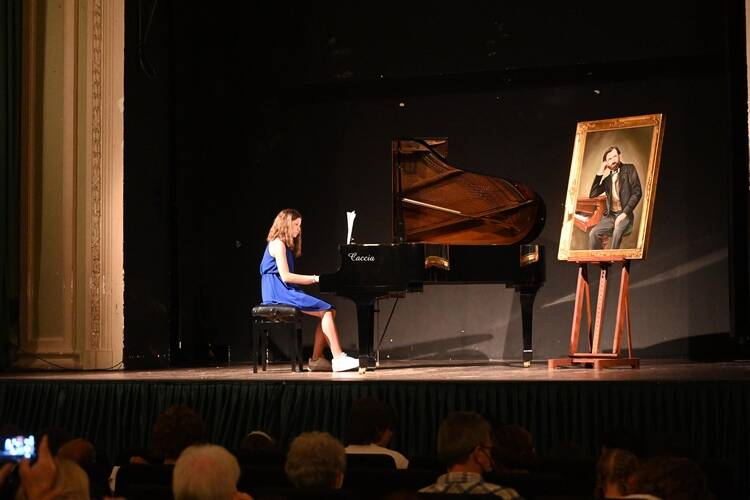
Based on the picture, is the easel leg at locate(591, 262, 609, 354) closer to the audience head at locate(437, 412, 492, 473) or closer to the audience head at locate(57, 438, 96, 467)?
the audience head at locate(437, 412, 492, 473)

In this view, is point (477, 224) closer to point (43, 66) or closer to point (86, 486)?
point (43, 66)

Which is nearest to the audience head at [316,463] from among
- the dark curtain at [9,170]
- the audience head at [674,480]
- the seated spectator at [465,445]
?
the seated spectator at [465,445]

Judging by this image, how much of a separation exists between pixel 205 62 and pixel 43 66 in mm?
1655

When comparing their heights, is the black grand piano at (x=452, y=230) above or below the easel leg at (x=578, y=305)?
above

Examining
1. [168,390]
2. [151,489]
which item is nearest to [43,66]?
[168,390]

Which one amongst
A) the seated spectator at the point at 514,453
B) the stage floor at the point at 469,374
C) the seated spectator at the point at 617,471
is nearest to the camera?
the seated spectator at the point at 617,471

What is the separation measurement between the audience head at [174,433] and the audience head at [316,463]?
38.1 inches

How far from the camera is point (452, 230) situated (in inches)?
307

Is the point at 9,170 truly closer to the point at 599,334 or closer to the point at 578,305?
the point at 578,305

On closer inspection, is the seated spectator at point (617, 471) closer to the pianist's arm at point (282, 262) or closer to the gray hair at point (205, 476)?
the gray hair at point (205, 476)

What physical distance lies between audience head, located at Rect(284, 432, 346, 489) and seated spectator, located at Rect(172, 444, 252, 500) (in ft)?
1.28

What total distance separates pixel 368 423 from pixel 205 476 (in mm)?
1584

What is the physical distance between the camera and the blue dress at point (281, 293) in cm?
774

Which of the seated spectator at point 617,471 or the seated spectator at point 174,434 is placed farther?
the seated spectator at point 174,434
